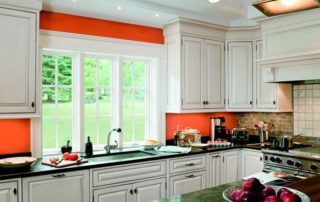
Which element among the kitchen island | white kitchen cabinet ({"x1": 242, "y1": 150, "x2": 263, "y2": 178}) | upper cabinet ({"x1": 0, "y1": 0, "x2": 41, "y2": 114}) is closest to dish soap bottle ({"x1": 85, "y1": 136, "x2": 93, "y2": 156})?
upper cabinet ({"x1": 0, "y1": 0, "x2": 41, "y2": 114})

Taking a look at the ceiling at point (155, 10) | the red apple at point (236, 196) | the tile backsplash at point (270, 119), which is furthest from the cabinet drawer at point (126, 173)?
the tile backsplash at point (270, 119)

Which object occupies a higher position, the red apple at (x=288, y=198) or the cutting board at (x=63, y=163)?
the red apple at (x=288, y=198)

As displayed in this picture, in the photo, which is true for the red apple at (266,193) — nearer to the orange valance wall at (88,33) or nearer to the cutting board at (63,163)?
the cutting board at (63,163)

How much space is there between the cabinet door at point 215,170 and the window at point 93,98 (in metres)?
0.96

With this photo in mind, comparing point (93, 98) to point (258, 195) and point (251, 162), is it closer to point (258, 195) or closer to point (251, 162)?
point (251, 162)

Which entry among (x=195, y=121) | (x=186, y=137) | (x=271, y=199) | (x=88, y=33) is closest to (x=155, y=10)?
(x=88, y=33)

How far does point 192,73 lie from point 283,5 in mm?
2576

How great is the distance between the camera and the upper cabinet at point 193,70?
4.18 metres

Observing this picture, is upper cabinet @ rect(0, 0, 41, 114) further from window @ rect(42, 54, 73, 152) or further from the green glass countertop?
the green glass countertop

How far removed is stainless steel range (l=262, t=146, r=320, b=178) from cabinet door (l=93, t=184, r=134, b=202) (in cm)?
173

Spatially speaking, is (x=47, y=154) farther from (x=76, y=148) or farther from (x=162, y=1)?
(x=162, y=1)

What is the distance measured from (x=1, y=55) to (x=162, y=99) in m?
2.10

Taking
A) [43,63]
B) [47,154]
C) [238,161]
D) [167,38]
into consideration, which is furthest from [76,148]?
[238,161]

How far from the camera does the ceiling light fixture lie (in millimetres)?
1655
